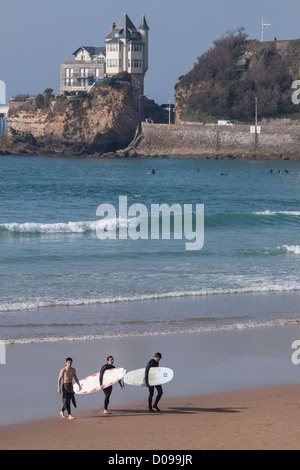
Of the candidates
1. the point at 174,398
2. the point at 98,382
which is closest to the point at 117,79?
the point at 174,398

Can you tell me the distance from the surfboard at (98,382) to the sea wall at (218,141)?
269 feet

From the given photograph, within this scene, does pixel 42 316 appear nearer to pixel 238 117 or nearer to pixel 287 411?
pixel 287 411

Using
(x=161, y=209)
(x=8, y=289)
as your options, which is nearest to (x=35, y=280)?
(x=8, y=289)

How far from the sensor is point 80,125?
98.3 m

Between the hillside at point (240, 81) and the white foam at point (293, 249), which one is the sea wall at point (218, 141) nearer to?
the hillside at point (240, 81)

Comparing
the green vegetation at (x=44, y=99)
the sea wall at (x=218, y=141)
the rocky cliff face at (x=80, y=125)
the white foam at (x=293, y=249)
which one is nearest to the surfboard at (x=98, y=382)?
the white foam at (x=293, y=249)

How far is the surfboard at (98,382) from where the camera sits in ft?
32.2

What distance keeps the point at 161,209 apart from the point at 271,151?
55.5m

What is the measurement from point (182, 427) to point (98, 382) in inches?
57.6

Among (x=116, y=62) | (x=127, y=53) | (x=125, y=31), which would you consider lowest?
(x=116, y=62)

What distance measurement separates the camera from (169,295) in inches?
657

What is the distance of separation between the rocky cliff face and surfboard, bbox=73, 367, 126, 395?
88.3 m

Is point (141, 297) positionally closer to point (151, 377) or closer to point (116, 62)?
point (151, 377)
